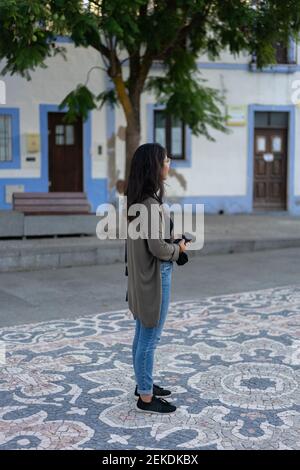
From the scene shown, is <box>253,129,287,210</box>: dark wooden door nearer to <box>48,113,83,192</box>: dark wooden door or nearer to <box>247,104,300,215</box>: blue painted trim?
<box>247,104,300,215</box>: blue painted trim

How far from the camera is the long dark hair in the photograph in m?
4.12

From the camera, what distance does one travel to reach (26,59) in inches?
411

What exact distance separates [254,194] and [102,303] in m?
11.0

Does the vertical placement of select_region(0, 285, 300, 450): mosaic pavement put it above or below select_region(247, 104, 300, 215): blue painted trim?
below

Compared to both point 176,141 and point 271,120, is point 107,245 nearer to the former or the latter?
point 176,141

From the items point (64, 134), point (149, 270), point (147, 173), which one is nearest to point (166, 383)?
point (149, 270)

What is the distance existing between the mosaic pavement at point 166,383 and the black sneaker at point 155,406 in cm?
5

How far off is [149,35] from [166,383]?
7.96 metres

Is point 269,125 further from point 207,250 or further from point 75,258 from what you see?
point 75,258

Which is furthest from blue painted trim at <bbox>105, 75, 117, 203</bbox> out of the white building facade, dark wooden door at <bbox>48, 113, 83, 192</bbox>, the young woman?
the young woman

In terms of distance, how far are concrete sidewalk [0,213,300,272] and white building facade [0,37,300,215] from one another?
2.20 metres

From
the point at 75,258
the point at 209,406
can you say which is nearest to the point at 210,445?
the point at 209,406

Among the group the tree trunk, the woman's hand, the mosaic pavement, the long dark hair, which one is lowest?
the mosaic pavement

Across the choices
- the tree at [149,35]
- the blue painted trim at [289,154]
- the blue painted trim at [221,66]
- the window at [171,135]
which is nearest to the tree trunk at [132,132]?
the tree at [149,35]
